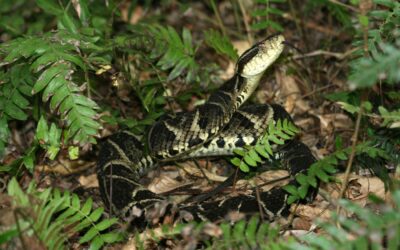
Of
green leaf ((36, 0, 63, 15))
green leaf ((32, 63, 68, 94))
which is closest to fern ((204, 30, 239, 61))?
green leaf ((36, 0, 63, 15))

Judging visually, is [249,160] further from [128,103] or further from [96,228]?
[128,103]

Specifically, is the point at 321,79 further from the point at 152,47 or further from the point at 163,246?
the point at 163,246

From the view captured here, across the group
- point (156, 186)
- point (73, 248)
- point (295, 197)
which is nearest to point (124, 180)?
point (156, 186)

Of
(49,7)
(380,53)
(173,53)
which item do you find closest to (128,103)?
(173,53)

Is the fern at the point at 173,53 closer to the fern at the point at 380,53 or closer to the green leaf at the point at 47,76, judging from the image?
the green leaf at the point at 47,76

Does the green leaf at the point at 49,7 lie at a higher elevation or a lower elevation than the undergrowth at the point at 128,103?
higher

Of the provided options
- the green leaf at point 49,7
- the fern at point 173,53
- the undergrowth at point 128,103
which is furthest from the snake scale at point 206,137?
the green leaf at point 49,7

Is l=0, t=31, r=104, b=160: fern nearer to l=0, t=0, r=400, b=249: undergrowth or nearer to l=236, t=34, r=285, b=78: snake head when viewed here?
l=0, t=0, r=400, b=249: undergrowth

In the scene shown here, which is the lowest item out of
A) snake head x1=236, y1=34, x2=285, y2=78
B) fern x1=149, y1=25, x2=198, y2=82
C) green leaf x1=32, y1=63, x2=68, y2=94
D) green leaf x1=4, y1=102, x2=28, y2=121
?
snake head x1=236, y1=34, x2=285, y2=78
